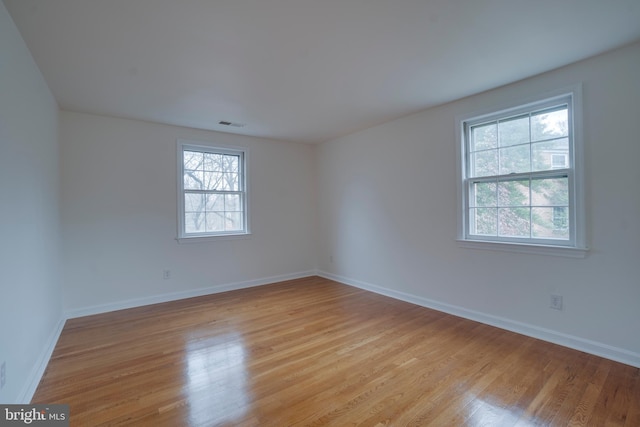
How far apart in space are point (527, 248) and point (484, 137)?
1.26m

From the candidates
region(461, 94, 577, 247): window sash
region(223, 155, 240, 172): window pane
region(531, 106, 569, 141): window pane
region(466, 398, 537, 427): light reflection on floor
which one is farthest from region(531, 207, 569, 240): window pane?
region(223, 155, 240, 172): window pane

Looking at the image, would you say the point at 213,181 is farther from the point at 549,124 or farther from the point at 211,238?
the point at 549,124

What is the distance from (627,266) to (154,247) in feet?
16.2

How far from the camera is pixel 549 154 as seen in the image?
2.79 metres

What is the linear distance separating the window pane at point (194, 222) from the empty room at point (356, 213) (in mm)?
41

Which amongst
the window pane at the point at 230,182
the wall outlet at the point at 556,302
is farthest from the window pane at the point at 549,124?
the window pane at the point at 230,182

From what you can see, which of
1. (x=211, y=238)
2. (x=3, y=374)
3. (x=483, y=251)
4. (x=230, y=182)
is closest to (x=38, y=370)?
(x=3, y=374)

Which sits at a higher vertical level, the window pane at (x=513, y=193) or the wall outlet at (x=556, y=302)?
the window pane at (x=513, y=193)

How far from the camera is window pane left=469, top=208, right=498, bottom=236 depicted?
10.6ft

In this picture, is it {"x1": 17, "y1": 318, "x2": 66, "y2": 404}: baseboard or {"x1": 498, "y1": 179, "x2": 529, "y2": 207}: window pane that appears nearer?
{"x1": 17, "y1": 318, "x2": 66, "y2": 404}: baseboard

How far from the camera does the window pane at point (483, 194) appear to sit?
3229 mm

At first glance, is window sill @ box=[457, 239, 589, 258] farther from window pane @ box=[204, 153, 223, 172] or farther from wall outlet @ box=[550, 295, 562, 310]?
window pane @ box=[204, 153, 223, 172]

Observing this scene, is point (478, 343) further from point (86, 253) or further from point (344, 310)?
point (86, 253)

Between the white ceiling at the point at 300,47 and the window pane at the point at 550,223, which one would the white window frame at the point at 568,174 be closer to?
the window pane at the point at 550,223
